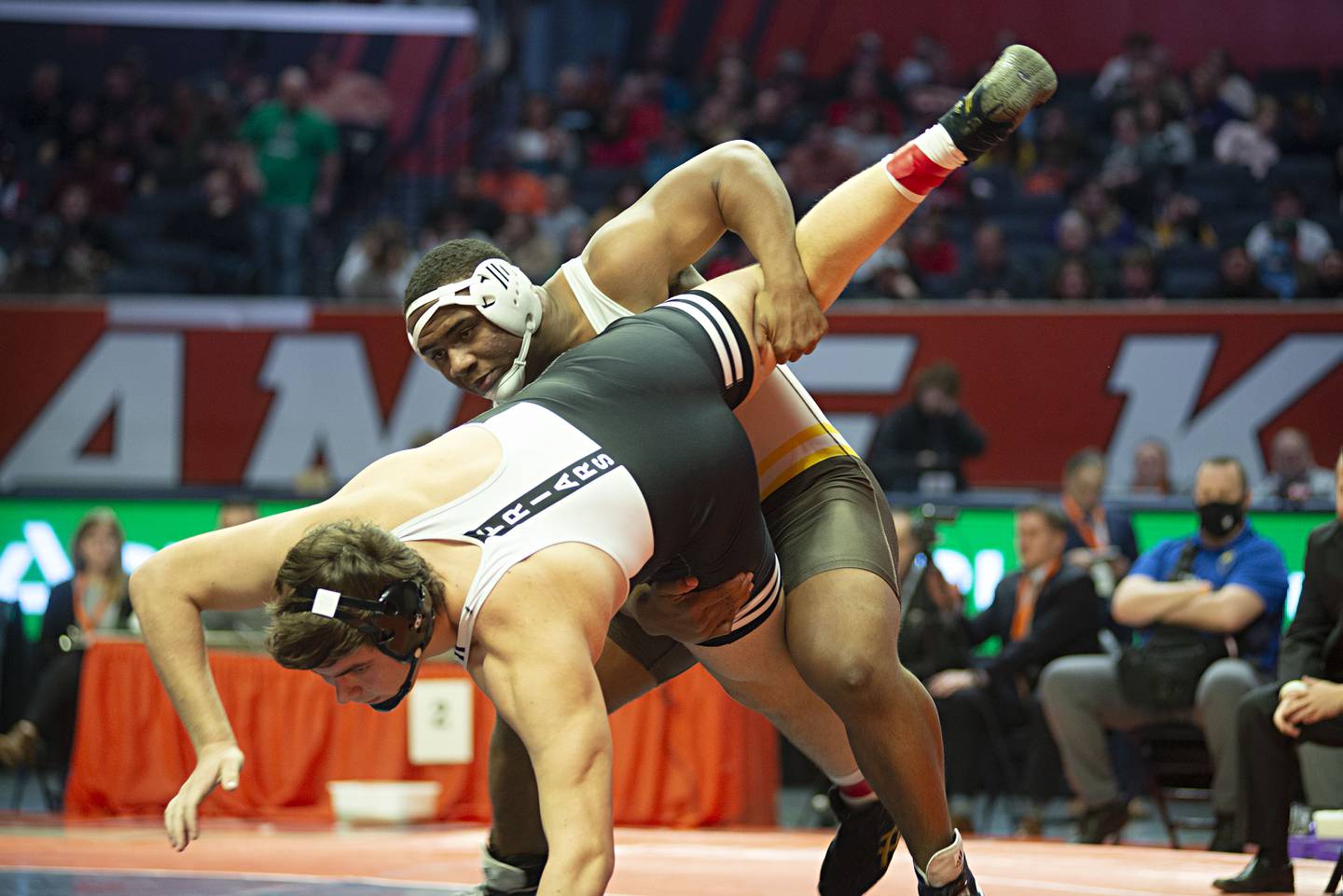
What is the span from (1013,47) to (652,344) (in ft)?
3.47

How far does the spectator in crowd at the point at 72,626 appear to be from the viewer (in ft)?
24.2

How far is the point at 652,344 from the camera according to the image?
3006 millimetres

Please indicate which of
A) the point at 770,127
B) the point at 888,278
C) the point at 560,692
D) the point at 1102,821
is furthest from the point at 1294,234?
the point at 560,692

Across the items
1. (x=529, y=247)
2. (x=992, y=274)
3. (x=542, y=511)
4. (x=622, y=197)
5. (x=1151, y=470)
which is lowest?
(x=542, y=511)

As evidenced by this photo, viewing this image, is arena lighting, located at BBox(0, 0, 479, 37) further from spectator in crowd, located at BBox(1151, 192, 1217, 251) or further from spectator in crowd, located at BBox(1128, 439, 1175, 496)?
spectator in crowd, located at BBox(1128, 439, 1175, 496)

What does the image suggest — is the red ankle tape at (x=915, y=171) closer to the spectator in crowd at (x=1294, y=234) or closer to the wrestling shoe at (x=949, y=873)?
the wrestling shoe at (x=949, y=873)

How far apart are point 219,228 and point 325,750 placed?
20.9 ft

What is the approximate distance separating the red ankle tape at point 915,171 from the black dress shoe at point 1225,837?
309 cm

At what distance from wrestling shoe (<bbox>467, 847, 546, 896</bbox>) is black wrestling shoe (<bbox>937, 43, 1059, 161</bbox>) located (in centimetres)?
171

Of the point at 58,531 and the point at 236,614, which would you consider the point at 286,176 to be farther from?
the point at 236,614

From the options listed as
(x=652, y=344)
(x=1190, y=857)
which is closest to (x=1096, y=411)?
(x=1190, y=857)

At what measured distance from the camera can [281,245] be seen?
11.5 meters

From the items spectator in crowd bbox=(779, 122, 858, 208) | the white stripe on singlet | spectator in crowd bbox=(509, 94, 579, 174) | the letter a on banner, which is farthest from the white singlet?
spectator in crowd bbox=(509, 94, 579, 174)

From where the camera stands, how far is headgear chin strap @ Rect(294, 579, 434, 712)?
255 centimetres
